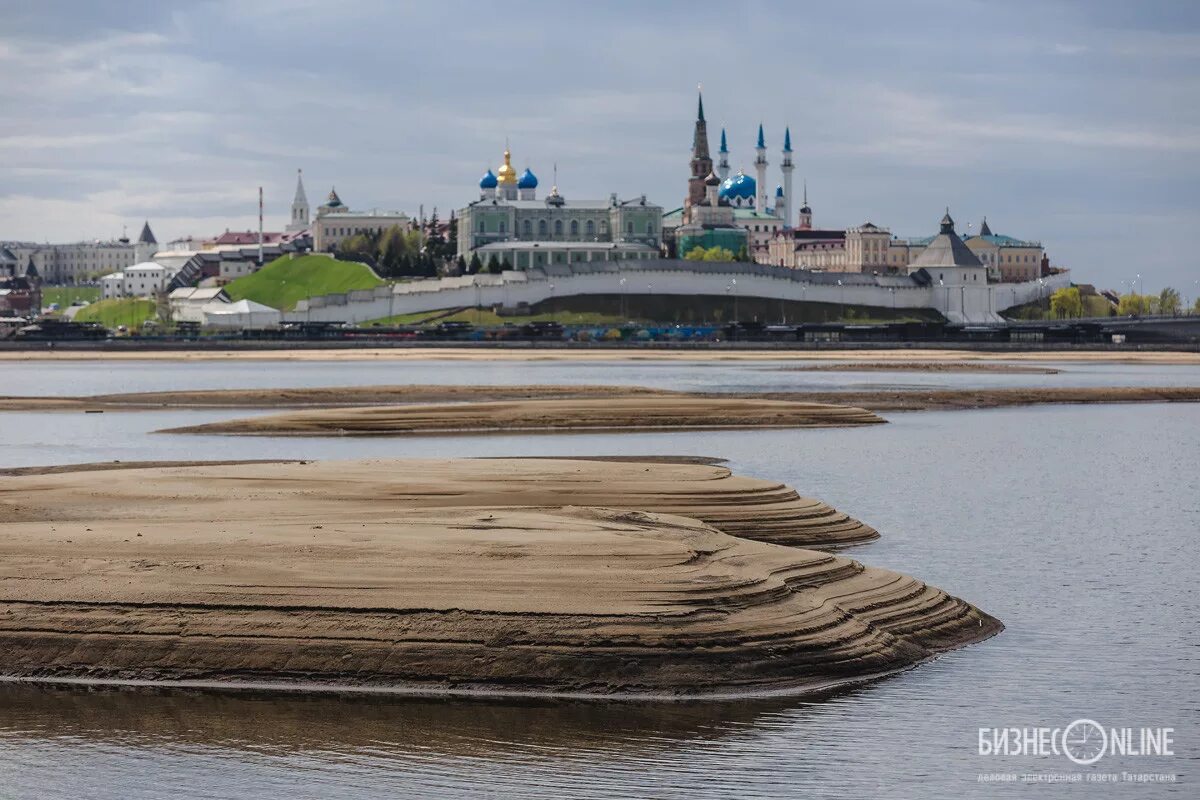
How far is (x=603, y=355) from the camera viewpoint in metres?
111

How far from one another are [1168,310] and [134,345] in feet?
369

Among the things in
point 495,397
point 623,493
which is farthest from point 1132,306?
point 623,493

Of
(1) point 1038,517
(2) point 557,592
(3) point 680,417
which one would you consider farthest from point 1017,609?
(3) point 680,417

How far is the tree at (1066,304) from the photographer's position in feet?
588

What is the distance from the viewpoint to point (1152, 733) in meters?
16.0

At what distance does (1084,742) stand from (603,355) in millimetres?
95139

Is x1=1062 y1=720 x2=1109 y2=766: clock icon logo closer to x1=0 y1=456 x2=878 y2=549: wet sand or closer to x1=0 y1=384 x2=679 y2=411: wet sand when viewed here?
x1=0 y1=456 x2=878 y2=549: wet sand

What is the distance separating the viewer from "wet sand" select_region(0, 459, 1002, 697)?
55.6ft

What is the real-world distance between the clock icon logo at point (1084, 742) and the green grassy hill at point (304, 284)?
553 ft

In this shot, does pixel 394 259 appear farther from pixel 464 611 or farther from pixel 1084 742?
pixel 1084 742

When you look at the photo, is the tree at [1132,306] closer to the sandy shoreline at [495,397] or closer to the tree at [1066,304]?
the tree at [1066,304]

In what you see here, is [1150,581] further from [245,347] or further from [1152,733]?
[245,347]

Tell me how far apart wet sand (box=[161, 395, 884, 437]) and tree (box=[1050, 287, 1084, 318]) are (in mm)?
131468

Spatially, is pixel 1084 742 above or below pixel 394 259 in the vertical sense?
below
